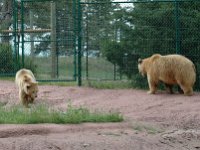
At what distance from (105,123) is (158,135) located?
1113mm

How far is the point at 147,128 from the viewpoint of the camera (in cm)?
1204

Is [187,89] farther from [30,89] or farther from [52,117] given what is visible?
[52,117]

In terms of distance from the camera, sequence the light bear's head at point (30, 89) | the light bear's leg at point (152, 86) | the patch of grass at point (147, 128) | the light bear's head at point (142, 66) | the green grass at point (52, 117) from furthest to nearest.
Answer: the light bear's head at point (142, 66) → the light bear's leg at point (152, 86) → the light bear's head at point (30, 89) → the patch of grass at point (147, 128) → the green grass at point (52, 117)

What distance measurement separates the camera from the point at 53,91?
58.0 ft

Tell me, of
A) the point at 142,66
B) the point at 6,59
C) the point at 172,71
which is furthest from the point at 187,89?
the point at 6,59

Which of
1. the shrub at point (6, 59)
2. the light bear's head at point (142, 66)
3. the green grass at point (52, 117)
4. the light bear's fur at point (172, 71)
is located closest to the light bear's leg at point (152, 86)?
the light bear's fur at point (172, 71)

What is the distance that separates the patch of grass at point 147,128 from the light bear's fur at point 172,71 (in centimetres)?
406

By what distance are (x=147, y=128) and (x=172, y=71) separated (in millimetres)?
4403

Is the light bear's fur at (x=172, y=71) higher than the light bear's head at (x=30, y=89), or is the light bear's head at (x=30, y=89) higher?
the light bear's fur at (x=172, y=71)

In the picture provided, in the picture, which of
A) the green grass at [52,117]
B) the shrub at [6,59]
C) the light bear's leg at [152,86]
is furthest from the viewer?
the shrub at [6,59]

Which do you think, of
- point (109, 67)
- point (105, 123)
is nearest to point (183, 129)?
point (105, 123)

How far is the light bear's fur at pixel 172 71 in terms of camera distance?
16.0 meters

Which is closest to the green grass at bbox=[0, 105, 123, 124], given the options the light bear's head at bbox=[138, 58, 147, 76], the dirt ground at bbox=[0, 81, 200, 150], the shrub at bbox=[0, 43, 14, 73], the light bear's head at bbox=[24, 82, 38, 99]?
the dirt ground at bbox=[0, 81, 200, 150]

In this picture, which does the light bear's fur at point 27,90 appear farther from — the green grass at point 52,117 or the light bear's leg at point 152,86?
the light bear's leg at point 152,86
